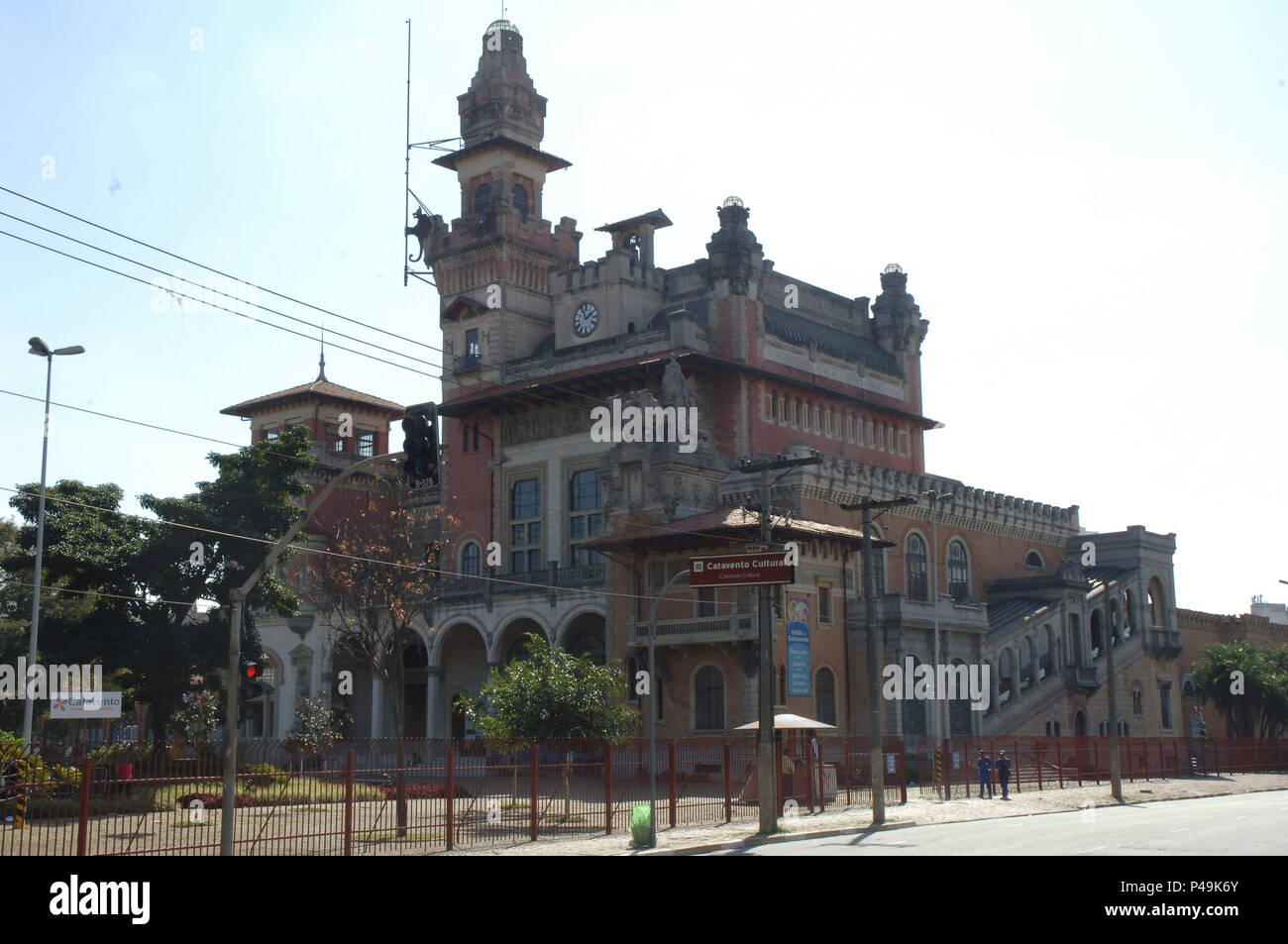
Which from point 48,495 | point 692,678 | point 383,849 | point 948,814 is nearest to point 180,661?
point 48,495

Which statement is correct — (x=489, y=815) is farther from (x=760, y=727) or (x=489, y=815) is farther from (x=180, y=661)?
(x=180, y=661)

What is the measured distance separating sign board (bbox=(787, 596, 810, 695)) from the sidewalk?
738cm

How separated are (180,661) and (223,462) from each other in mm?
7039

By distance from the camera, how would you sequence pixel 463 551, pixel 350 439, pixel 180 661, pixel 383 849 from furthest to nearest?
pixel 350 439 < pixel 463 551 < pixel 180 661 < pixel 383 849

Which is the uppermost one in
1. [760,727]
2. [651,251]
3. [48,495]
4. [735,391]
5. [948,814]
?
[651,251]

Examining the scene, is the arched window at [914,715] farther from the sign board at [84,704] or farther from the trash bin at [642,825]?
the sign board at [84,704]


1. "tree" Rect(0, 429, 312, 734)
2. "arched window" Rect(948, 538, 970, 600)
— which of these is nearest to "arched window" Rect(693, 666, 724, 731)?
"tree" Rect(0, 429, 312, 734)

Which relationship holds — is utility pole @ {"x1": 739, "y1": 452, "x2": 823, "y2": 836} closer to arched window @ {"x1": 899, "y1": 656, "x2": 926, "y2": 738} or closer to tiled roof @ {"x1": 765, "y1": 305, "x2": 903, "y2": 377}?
arched window @ {"x1": 899, "y1": 656, "x2": 926, "y2": 738}

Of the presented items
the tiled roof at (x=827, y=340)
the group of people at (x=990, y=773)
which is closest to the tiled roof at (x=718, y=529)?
the group of people at (x=990, y=773)

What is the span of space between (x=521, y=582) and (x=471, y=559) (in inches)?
404

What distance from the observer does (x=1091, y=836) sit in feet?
85.4

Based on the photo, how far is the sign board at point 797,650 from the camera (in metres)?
47.7

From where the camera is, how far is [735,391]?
59969mm

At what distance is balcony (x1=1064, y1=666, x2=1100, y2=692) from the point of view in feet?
190
